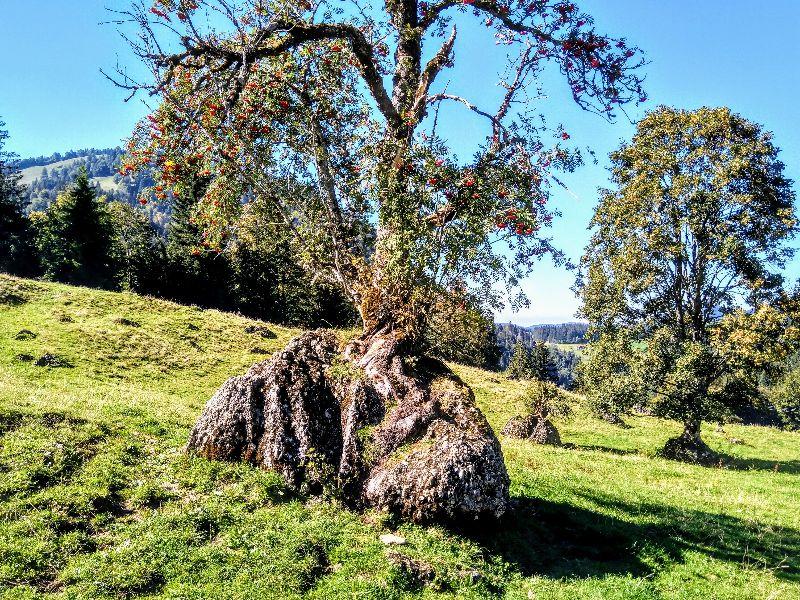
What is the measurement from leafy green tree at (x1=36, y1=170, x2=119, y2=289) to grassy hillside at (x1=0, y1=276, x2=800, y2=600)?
71020mm

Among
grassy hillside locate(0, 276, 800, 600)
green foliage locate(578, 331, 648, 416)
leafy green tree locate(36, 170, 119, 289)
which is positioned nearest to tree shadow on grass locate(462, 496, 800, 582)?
grassy hillside locate(0, 276, 800, 600)

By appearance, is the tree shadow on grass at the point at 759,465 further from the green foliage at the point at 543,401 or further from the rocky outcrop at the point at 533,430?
the rocky outcrop at the point at 533,430

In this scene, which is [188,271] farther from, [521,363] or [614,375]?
[521,363]

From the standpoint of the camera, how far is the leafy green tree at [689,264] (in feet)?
90.4

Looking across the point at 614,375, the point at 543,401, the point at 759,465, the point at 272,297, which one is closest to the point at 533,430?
the point at 543,401

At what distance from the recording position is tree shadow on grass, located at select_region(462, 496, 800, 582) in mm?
11156

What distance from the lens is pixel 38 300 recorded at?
37.8 m

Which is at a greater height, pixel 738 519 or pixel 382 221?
pixel 382 221

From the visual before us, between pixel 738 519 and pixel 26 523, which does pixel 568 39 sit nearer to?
pixel 738 519

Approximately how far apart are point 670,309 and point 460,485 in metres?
A: 25.6

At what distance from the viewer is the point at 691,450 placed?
28.0m

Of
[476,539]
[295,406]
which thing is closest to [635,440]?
[476,539]

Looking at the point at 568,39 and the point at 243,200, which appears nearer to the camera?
the point at 568,39

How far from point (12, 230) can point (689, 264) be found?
10213 cm
